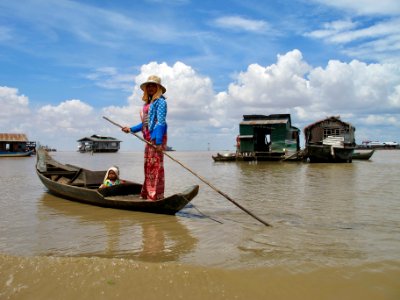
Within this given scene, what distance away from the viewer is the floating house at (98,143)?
67.8 m

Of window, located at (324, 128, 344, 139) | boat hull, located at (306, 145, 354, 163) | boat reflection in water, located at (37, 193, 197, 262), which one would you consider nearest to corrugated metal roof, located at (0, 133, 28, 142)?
boat hull, located at (306, 145, 354, 163)

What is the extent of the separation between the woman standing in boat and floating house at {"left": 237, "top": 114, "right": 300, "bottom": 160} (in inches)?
965

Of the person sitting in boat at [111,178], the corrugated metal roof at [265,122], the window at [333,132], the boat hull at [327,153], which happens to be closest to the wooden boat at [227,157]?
the corrugated metal roof at [265,122]

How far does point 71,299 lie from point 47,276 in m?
0.62

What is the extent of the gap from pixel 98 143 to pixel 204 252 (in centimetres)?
6665

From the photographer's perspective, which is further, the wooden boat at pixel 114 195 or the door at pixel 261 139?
the door at pixel 261 139

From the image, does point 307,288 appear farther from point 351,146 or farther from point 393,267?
point 351,146

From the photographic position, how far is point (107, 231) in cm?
578

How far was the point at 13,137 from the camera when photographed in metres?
45.8

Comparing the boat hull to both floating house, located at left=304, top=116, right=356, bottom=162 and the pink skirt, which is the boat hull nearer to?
floating house, located at left=304, top=116, right=356, bottom=162

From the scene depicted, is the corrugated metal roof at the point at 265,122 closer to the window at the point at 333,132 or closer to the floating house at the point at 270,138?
the floating house at the point at 270,138

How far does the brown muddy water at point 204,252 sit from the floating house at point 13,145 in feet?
135

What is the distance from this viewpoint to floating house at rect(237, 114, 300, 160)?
3098cm

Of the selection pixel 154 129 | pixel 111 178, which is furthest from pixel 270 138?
pixel 154 129
